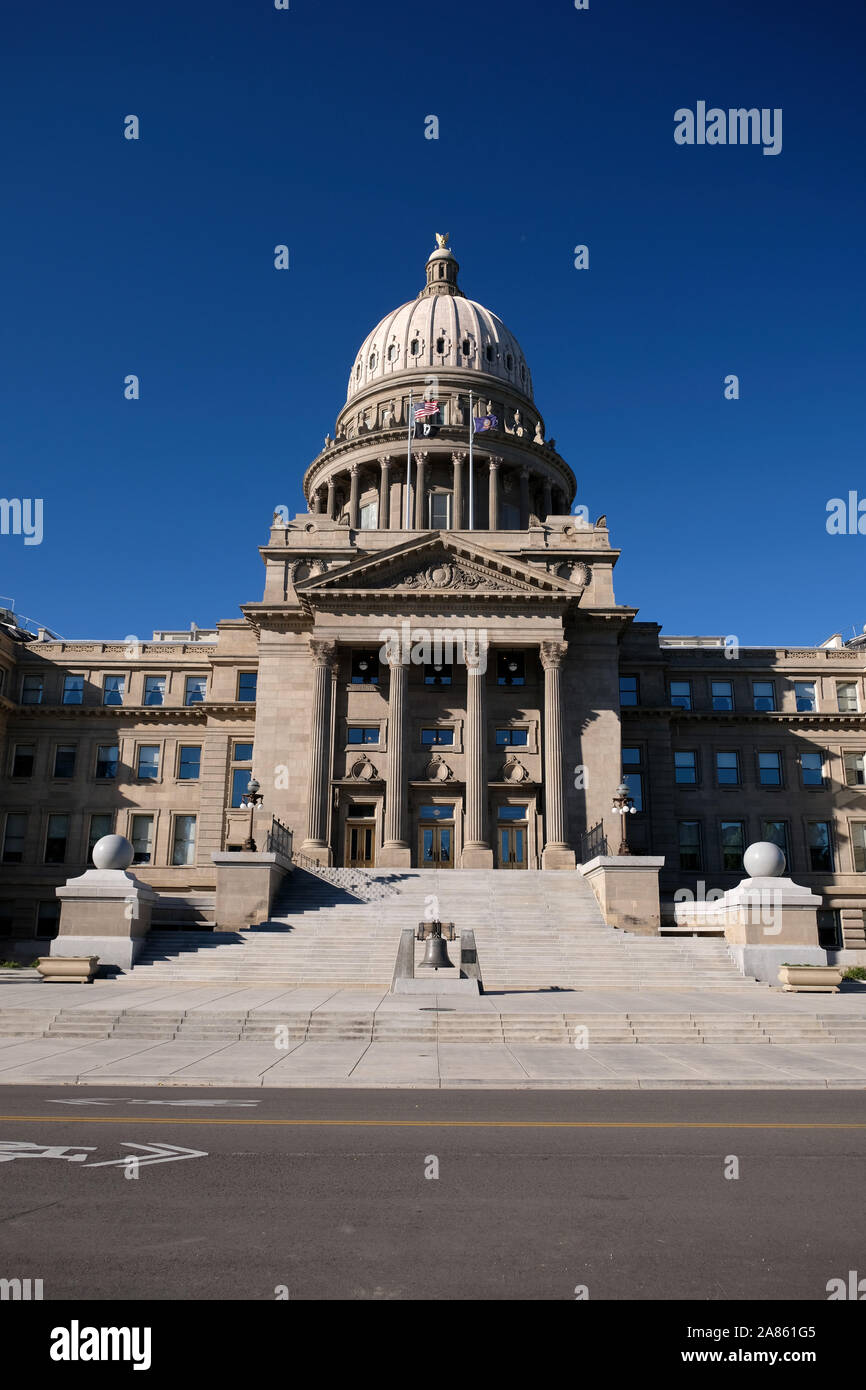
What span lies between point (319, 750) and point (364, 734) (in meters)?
3.26

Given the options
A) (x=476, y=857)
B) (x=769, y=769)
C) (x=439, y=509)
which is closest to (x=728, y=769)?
A: (x=769, y=769)

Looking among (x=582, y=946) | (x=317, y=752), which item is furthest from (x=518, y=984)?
(x=317, y=752)

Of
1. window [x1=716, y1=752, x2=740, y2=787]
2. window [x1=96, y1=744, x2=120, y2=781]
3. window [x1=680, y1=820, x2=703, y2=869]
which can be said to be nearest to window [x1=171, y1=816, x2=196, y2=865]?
window [x1=96, y1=744, x2=120, y2=781]

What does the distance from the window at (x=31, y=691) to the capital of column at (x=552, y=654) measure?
31602 millimetres

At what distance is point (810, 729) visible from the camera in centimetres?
5853

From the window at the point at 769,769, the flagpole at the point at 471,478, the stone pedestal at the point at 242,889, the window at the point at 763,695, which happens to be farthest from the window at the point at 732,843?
the stone pedestal at the point at 242,889

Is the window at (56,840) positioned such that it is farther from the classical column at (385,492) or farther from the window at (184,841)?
the classical column at (385,492)

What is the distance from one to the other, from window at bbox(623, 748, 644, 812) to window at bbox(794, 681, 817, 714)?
1117cm

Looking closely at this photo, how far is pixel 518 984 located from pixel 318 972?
604 cm

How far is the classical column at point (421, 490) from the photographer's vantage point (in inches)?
2601

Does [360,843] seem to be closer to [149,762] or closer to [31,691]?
[149,762]

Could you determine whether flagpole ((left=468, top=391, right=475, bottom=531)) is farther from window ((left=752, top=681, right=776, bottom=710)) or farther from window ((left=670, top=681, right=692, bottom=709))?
window ((left=752, top=681, right=776, bottom=710))

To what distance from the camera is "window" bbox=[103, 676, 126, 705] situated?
59750 mm

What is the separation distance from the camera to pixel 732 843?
56562mm
